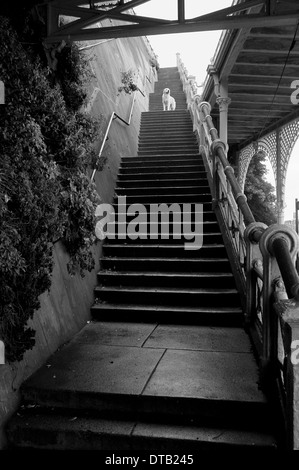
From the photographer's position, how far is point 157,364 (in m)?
3.22

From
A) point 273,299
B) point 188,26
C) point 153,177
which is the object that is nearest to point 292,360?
point 273,299

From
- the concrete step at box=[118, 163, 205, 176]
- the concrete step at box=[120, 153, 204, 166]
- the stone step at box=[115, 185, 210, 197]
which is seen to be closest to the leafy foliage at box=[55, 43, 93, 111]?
the stone step at box=[115, 185, 210, 197]

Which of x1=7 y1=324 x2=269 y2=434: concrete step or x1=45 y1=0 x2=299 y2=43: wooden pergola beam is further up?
x1=45 y1=0 x2=299 y2=43: wooden pergola beam

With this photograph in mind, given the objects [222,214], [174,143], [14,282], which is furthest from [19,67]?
[174,143]

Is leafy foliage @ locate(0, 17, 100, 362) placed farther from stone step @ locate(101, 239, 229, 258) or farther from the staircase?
stone step @ locate(101, 239, 229, 258)

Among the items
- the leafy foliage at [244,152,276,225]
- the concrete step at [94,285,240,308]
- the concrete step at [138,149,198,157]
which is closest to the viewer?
the concrete step at [94,285,240,308]

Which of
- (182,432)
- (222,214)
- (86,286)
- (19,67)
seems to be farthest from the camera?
(222,214)

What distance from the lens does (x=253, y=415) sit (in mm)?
2549

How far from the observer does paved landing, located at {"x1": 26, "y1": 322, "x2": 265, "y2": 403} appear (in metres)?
2.79

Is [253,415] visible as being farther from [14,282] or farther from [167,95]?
[167,95]

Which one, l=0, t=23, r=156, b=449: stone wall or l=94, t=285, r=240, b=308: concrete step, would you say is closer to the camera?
l=0, t=23, r=156, b=449: stone wall

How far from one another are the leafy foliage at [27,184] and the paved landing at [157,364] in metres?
0.54

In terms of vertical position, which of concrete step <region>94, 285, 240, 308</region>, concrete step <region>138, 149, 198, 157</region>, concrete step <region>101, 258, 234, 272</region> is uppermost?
concrete step <region>138, 149, 198, 157</region>
